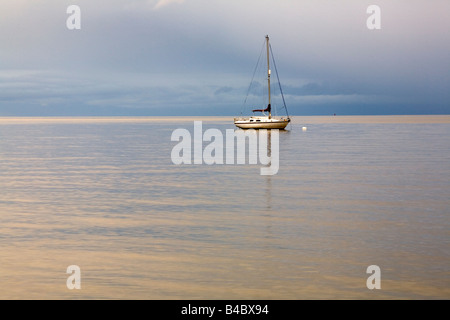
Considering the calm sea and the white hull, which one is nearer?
the calm sea

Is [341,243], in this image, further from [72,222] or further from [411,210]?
[72,222]

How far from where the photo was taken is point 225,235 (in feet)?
57.4

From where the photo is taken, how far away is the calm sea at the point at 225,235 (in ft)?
40.8

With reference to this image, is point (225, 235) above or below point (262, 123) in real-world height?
below

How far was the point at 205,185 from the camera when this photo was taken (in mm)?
29953

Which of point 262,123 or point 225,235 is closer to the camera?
point 225,235

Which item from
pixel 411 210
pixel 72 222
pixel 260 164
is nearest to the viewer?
pixel 72 222

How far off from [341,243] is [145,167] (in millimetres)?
25069

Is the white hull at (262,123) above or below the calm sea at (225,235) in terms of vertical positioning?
above

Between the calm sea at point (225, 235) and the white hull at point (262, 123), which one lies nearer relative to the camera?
the calm sea at point (225, 235)

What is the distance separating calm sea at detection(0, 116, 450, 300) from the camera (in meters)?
12.4

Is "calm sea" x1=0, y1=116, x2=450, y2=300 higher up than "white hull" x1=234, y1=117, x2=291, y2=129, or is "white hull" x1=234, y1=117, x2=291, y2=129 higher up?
"white hull" x1=234, y1=117, x2=291, y2=129
